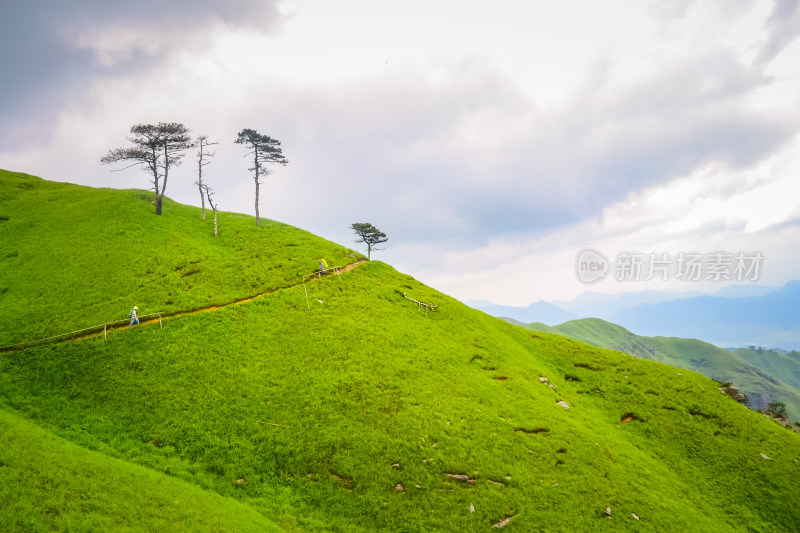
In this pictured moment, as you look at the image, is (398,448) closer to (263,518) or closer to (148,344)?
(263,518)

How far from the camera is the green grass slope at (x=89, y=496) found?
44.1 ft

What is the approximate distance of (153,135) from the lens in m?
56.0

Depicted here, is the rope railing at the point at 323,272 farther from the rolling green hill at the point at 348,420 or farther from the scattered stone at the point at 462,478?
the scattered stone at the point at 462,478

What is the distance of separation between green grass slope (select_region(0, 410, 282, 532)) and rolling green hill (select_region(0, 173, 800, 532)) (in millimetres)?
128

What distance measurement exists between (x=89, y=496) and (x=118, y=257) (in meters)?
37.7

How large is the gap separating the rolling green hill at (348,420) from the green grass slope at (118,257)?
0.41m

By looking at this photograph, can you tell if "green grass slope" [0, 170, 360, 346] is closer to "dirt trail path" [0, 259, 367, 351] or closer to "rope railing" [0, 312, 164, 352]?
"dirt trail path" [0, 259, 367, 351]

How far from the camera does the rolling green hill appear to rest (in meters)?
20.3

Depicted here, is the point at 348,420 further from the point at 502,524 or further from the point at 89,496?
the point at 89,496

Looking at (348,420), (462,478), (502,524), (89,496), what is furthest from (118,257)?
(502,524)

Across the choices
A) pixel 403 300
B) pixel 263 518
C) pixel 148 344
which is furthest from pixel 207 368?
pixel 403 300

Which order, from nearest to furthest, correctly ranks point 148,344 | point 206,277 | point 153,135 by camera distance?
point 148,344 < point 206,277 < point 153,135

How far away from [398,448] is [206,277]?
106 feet

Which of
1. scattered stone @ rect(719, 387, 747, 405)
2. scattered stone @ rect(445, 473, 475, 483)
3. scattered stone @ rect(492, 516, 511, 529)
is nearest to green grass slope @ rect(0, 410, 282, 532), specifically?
scattered stone @ rect(445, 473, 475, 483)
